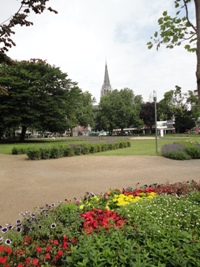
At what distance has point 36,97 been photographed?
34812 mm

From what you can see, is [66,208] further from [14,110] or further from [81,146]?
[14,110]

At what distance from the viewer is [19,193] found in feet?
23.2

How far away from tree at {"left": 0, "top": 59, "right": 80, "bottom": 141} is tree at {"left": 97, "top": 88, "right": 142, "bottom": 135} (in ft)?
117

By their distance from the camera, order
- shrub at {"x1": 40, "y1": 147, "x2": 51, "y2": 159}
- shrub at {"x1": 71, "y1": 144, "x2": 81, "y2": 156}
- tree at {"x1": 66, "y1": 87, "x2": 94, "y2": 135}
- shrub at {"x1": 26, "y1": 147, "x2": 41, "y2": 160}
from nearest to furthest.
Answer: shrub at {"x1": 26, "y1": 147, "x2": 41, "y2": 160} → shrub at {"x1": 40, "y1": 147, "x2": 51, "y2": 159} → shrub at {"x1": 71, "y1": 144, "x2": 81, "y2": 156} → tree at {"x1": 66, "y1": 87, "x2": 94, "y2": 135}

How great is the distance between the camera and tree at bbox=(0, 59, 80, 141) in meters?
33.0

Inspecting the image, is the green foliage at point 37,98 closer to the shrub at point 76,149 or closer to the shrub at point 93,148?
the shrub at point 93,148

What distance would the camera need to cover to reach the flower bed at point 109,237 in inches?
97.0

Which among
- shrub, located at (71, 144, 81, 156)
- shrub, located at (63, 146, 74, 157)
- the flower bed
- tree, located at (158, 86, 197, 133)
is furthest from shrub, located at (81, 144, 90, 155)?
tree, located at (158, 86, 197, 133)

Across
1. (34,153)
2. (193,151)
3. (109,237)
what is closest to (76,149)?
(34,153)

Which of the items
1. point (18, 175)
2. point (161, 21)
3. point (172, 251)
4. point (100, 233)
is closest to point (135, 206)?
point (100, 233)

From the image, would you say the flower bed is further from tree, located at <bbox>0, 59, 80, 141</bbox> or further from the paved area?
tree, located at <bbox>0, 59, 80, 141</bbox>

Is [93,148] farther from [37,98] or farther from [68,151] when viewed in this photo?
[37,98]

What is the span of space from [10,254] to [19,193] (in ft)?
14.7

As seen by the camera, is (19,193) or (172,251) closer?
(172,251)
